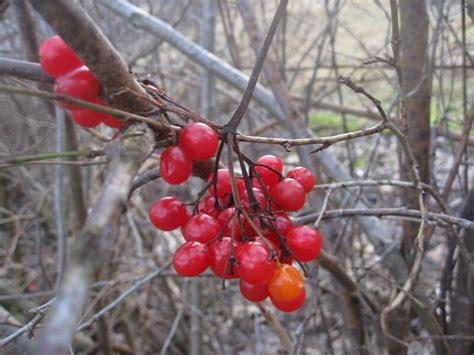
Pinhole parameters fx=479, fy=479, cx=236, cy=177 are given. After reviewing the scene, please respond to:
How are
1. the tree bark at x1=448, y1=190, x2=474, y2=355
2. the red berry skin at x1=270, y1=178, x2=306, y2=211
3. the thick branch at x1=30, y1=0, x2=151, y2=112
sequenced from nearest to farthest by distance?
1. the thick branch at x1=30, y1=0, x2=151, y2=112
2. the red berry skin at x1=270, y1=178, x2=306, y2=211
3. the tree bark at x1=448, y1=190, x2=474, y2=355

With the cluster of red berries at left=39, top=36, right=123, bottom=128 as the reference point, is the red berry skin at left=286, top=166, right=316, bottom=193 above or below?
below

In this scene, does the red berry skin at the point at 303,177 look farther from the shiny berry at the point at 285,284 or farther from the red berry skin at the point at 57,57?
the red berry skin at the point at 57,57

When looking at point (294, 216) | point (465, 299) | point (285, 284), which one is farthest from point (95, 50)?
point (294, 216)

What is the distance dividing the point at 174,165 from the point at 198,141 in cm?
5

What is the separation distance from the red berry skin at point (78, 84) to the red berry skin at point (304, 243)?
1.35 ft

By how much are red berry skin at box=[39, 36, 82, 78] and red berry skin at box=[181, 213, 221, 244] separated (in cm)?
31

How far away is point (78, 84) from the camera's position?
619mm

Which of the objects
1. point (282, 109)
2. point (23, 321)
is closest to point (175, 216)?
point (23, 321)

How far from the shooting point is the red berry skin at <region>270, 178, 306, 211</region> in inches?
33.3

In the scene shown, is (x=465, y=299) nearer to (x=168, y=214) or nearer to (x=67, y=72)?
(x=168, y=214)

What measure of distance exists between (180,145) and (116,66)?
0.16 meters

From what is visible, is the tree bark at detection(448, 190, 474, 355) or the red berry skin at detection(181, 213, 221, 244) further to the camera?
the tree bark at detection(448, 190, 474, 355)

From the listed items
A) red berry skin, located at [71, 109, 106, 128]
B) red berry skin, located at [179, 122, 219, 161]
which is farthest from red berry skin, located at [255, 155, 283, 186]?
red berry skin, located at [71, 109, 106, 128]

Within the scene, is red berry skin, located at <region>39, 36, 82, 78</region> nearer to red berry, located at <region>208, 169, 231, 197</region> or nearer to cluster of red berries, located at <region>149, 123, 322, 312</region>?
cluster of red berries, located at <region>149, 123, 322, 312</region>
